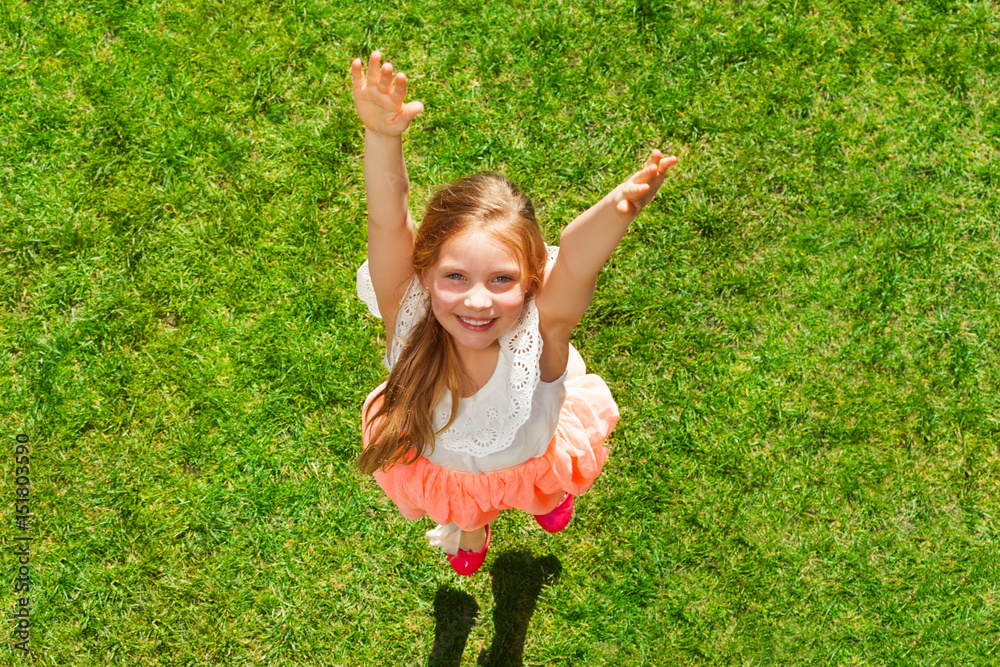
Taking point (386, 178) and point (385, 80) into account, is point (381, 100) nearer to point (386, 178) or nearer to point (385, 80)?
point (385, 80)

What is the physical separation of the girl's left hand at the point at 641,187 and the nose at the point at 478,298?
474mm

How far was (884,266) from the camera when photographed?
3.88 m

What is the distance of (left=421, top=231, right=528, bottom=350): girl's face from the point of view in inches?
93.1

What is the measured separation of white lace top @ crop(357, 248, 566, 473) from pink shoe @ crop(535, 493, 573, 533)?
0.64 metres

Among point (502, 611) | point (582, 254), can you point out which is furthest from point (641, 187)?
point (502, 611)

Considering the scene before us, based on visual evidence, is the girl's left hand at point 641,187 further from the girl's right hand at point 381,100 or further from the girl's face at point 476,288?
the girl's right hand at point 381,100

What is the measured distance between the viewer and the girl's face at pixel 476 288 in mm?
2365

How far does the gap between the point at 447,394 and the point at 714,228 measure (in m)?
1.91

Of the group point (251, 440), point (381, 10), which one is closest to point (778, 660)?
point (251, 440)

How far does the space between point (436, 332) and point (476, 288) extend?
319mm

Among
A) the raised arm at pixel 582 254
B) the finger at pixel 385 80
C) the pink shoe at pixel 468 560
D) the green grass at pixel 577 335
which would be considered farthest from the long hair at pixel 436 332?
the green grass at pixel 577 335

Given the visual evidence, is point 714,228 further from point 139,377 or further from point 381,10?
point 139,377

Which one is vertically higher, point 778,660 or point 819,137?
point 819,137

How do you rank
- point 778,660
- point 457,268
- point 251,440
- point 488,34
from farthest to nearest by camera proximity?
point 488,34 → point 251,440 → point 778,660 → point 457,268
